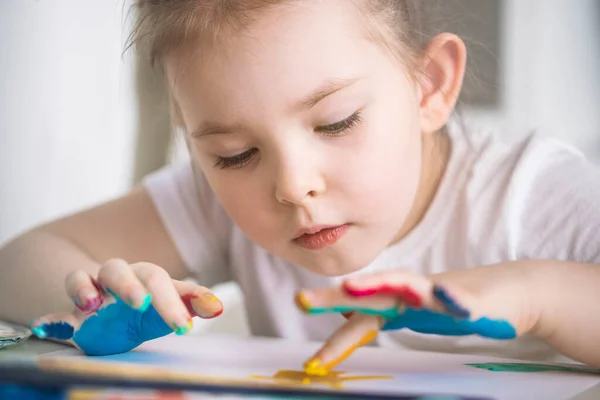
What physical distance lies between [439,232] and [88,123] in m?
0.65

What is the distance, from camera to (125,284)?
0.53 metres

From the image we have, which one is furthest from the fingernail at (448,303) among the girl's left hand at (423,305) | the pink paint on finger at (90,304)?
the pink paint on finger at (90,304)

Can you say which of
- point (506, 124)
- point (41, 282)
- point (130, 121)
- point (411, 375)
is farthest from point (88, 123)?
point (506, 124)

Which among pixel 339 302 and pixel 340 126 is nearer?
pixel 339 302

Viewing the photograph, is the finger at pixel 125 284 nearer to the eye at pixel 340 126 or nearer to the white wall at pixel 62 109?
the eye at pixel 340 126

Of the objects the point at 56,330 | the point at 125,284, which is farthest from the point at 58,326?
the point at 125,284

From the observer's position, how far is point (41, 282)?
762 mm

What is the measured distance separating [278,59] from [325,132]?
70 millimetres

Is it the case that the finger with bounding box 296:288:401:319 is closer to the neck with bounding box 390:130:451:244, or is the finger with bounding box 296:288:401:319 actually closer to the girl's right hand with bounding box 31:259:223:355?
the girl's right hand with bounding box 31:259:223:355

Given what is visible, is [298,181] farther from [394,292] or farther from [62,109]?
[62,109]

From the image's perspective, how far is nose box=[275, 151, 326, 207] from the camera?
0.60 metres

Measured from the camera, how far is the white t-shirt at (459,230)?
2.56 feet

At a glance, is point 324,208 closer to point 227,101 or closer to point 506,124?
point 227,101

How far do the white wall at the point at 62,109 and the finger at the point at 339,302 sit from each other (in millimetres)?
594
